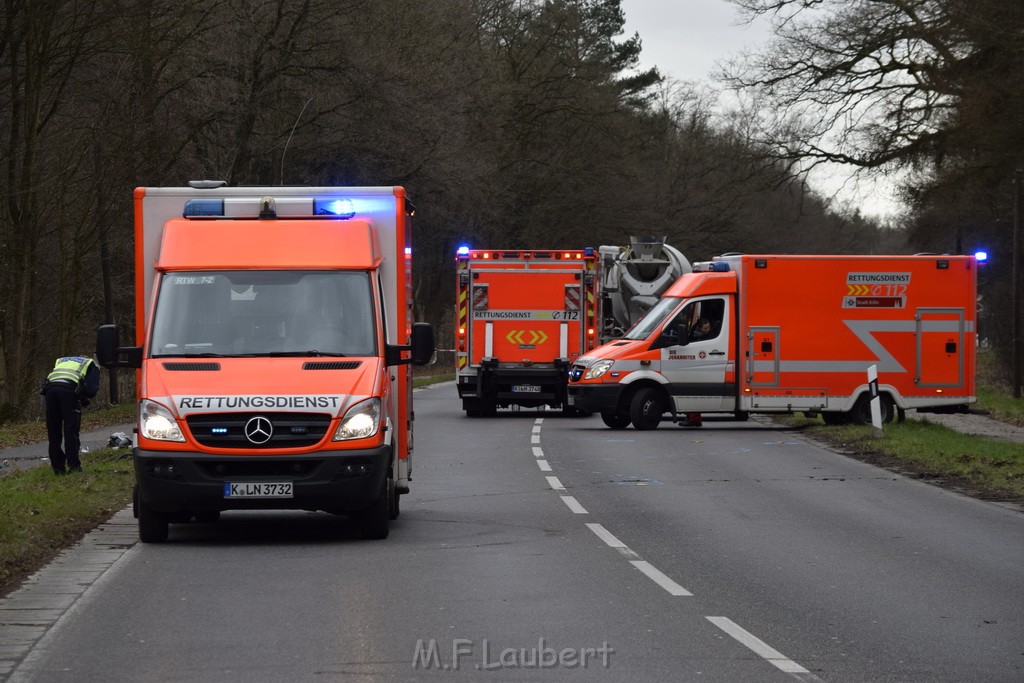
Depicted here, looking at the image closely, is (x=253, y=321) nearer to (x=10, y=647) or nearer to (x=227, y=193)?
(x=227, y=193)

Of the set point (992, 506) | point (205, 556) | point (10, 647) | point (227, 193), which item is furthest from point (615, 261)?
point (10, 647)

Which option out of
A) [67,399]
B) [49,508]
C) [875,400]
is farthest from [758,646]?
[875,400]

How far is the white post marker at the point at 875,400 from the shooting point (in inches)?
914

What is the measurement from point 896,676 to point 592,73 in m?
51.2

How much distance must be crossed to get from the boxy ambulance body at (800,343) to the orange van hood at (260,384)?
14.6 meters

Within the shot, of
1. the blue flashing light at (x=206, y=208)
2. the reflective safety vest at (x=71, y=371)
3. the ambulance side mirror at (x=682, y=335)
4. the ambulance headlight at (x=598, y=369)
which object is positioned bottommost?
the ambulance headlight at (x=598, y=369)

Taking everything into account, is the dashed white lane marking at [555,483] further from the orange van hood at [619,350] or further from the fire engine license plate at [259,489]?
the orange van hood at [619,350]

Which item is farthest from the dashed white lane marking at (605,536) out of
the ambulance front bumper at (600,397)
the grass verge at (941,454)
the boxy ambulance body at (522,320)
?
the boxy ambulance body at (522,320)

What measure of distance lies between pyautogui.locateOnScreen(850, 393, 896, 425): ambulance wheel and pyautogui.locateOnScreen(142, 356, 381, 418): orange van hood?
16012 mm

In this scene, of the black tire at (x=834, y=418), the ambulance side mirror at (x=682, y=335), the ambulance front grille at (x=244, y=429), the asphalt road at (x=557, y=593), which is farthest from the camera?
the black tire at (x=834, y=418)

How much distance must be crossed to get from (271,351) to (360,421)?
108 cm

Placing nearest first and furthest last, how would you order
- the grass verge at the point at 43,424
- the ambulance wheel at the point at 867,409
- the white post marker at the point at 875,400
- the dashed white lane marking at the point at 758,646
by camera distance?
the dashed white lane marking at the point at 758,646 → the white post marker at the point at 875,400 → the grass verge at the point at 43,424 → the ambulance wheel at the point at 867,409

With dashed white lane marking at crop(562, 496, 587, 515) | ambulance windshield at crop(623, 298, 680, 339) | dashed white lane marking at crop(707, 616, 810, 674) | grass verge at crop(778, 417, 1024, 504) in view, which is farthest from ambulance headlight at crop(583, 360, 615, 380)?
dashed white lane marking at crop(707, 616, 810, 674)

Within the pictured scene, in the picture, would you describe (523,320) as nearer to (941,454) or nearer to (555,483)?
(941,454)
